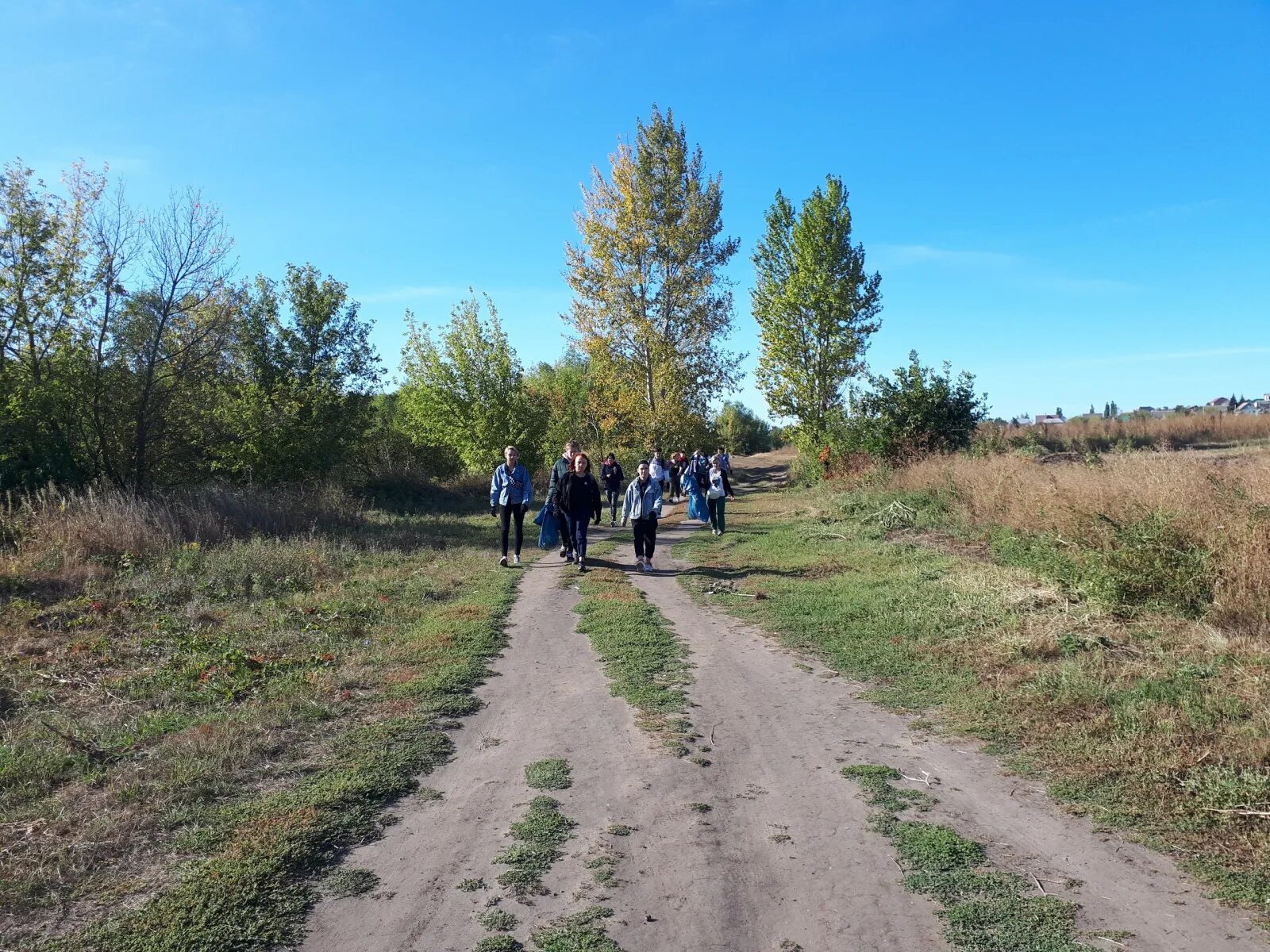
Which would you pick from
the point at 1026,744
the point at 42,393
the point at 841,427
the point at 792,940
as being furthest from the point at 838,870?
the point at 841,427

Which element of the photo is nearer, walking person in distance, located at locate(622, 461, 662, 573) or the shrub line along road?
the shrub line along road

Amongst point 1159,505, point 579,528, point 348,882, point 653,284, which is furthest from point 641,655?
point 653,284

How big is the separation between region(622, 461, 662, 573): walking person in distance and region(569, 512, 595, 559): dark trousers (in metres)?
0.71

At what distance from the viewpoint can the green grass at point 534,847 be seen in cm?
388

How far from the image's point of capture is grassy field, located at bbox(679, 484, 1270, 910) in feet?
14.1

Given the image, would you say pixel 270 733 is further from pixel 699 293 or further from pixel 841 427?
pixel 699 293

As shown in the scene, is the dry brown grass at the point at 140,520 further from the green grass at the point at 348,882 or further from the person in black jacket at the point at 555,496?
the green grass at the point at 348,882

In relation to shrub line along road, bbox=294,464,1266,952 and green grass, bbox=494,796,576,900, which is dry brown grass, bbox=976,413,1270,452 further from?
green grass, bbox=494,796,576,900

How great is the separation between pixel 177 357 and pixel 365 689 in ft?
49.8

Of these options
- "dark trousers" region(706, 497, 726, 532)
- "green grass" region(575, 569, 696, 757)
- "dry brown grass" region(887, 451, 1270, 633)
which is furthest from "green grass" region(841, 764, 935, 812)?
"dark trousers" region(706, 497, 726, 532)

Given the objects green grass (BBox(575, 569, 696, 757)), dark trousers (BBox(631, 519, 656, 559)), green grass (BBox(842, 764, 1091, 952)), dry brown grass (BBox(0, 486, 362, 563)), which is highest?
dry brown grass (BBox(0, 486, 362, 563))

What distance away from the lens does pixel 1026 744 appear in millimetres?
5480

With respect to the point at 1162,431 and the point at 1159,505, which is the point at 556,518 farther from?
the point at 1162,431

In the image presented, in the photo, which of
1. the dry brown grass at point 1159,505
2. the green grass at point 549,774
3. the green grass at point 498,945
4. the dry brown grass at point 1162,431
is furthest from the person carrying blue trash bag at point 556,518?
the dry brown grass at point 1162,431
